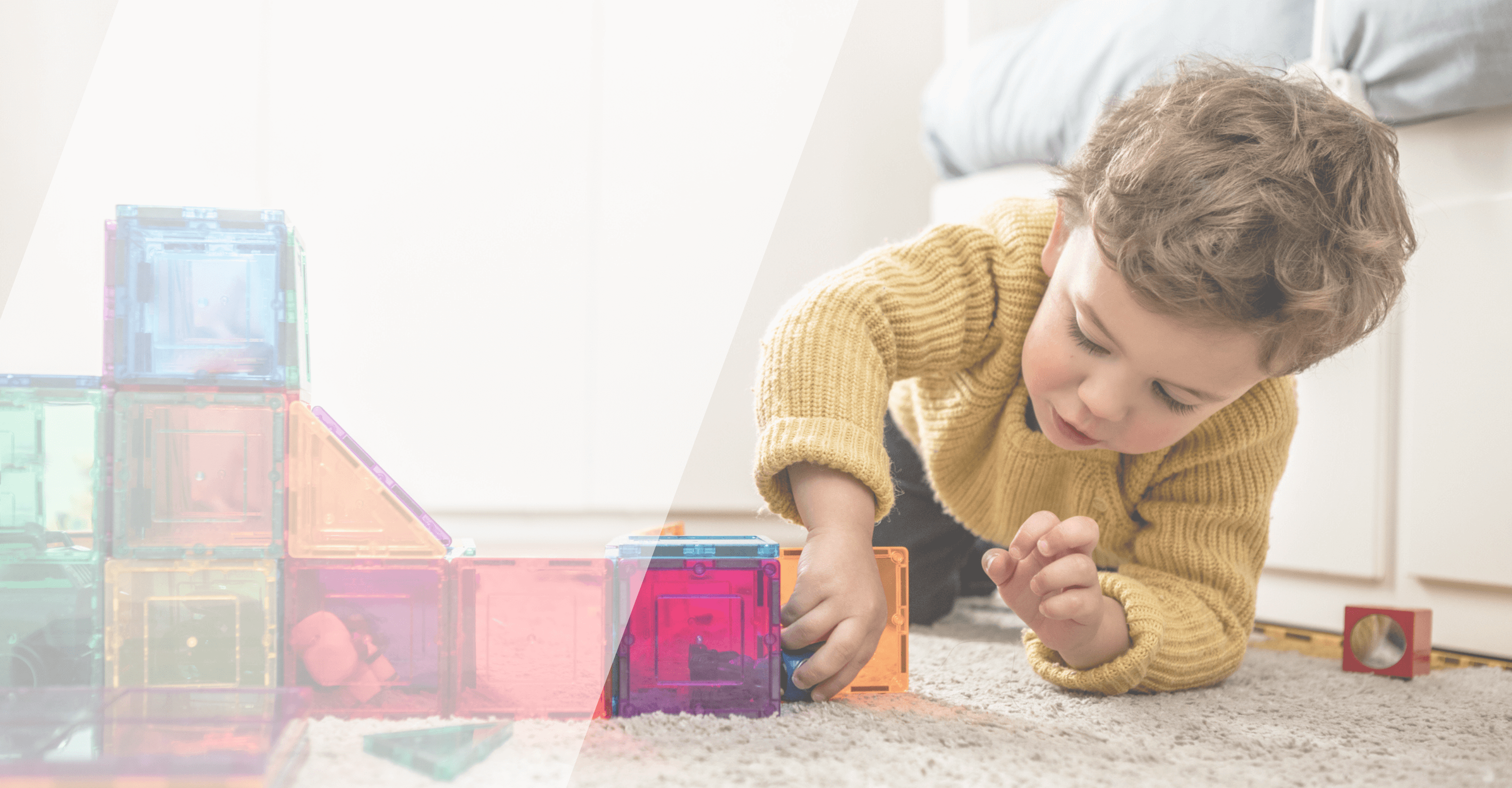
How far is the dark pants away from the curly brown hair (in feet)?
1.44

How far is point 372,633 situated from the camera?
544mm

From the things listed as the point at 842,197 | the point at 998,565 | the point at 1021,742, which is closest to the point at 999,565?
the point at 998,565

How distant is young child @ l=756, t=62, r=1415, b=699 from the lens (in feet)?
1.99

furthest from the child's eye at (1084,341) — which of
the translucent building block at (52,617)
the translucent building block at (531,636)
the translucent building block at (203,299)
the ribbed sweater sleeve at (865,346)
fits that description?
the translucent building block at (52,617)

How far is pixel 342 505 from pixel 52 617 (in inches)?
5.9

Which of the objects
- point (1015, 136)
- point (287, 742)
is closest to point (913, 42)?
point (1015, 136)

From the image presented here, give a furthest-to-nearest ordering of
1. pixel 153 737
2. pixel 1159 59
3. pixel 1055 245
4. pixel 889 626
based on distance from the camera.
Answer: pixel 1159 59 < pixel 1055 245 < pixel 889 626 < pixel 153 737

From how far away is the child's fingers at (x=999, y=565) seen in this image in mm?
602

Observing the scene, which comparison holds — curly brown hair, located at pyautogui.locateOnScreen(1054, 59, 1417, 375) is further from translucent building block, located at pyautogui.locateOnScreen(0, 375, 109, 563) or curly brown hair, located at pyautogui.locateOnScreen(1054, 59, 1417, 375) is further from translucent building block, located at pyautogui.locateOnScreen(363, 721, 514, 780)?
translucent building block, located at pyautogui.locateOnScreen(0, 375, 109, 563)

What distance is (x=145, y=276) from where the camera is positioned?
20.8 inches

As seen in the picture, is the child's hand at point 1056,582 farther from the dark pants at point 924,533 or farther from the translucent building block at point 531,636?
the dark pants at point 924,533

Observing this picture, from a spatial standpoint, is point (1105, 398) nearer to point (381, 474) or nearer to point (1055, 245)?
point (1055, 245)

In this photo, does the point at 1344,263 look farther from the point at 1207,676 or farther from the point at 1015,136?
the point at 1015,136

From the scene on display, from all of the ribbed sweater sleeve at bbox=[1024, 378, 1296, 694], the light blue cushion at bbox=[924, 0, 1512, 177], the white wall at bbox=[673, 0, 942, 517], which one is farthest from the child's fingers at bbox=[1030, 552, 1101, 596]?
the white wall at bbox=[673, 0, 942, 517]
